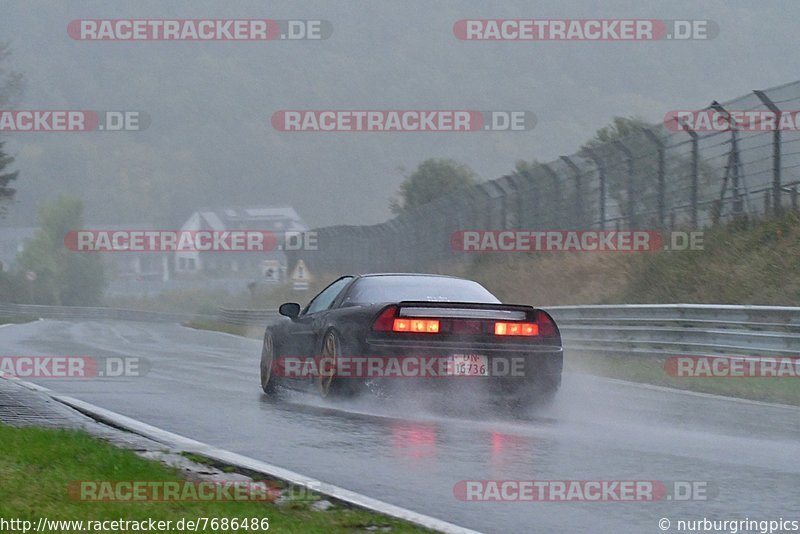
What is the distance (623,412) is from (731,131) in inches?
421

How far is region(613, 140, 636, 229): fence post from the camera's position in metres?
22.9

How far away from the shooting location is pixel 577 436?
8.32 m

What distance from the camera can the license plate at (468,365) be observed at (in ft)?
31.2

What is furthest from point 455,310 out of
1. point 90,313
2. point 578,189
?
point 90,313

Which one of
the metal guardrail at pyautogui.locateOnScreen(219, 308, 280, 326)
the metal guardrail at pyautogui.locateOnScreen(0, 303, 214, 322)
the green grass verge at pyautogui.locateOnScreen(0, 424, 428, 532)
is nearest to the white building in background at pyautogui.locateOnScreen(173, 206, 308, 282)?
the metal guardrail at pyautogui.locateOnScreen(0, 303, 214, 322)

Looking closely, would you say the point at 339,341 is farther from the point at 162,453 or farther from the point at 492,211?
the point at 492,211

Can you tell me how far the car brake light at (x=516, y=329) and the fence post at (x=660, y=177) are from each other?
12637 millimetres

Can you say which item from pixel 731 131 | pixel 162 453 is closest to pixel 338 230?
pixel 731 131

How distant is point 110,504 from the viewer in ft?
17.5

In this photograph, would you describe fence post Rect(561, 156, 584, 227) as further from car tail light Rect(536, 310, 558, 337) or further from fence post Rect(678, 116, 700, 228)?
car tail light Rect(536, 310, 558, 337)

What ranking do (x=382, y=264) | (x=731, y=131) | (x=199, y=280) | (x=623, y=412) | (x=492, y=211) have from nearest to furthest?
(x=623, y=412) → (x=731, y=131) → (x=492, y=211) → (x=382, y=264) → (x=199, y=280)

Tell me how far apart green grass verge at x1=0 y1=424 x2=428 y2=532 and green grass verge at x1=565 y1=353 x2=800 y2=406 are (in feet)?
22.6

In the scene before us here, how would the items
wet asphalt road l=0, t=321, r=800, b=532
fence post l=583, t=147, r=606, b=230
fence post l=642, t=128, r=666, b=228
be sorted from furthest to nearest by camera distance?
fence post l=583, t=147, r=606, b=230 < fence post l=642, t=128, r=666, b=228 < wet asphalt road l=0, t=321, r=800, b=532

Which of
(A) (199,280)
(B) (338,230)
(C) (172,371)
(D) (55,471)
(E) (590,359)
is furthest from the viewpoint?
(A) (199,280)
